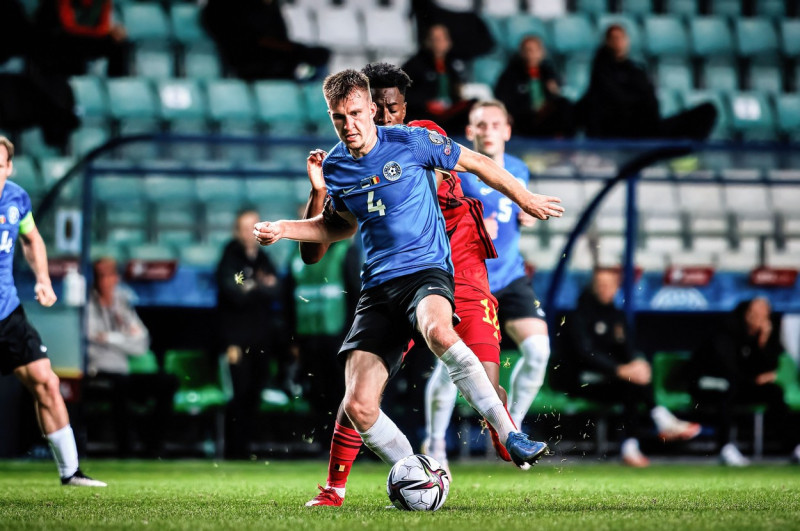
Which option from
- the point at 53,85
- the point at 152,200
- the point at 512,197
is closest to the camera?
the point at 512,197

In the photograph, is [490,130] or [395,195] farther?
[490,130]

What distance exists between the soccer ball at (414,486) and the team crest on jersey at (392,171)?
1.12m

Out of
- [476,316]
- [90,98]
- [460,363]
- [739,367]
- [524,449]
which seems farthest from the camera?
[90,98]

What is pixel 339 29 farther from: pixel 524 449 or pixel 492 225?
pixel 524 449

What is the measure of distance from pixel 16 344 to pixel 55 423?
1.68 ft

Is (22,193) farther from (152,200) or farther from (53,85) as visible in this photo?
(53,85)

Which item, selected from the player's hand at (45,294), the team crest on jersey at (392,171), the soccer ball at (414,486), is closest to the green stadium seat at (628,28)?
the player's hand at (45,294)

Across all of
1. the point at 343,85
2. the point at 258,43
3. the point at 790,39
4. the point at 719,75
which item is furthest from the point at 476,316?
the point at 790,39

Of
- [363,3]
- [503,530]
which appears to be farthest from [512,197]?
[363,3]

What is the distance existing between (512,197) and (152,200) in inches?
229

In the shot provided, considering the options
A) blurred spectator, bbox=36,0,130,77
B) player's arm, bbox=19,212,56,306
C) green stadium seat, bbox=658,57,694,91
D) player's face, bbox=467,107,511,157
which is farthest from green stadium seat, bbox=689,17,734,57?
player's arm, bbox=19,212,56,306

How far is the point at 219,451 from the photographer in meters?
9.80

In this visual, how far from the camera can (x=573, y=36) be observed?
43.8 ft

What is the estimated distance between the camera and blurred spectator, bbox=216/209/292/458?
9.06 metres
